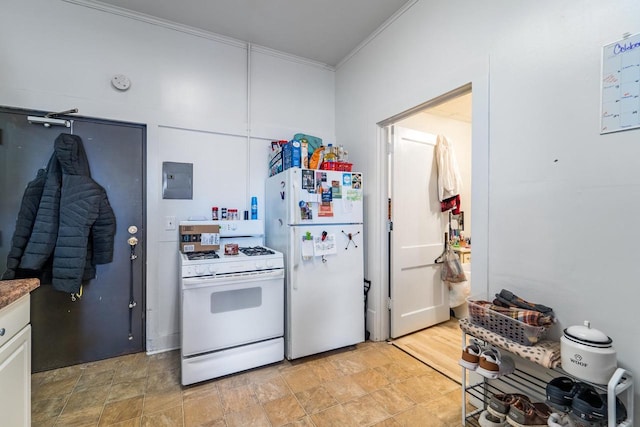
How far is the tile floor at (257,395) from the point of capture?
169 cm

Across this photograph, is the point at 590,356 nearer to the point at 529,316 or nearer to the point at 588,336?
the point at 588,336

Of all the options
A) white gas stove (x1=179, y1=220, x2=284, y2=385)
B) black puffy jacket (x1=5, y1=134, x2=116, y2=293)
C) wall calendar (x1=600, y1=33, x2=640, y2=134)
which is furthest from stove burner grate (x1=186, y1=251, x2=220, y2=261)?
wall calendar (x1=600, y1=33, x2=640, y2=134)

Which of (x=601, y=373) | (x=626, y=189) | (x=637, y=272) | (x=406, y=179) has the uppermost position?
(x=406, y=179)

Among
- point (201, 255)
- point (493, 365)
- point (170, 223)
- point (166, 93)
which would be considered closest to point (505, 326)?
point (493, 365)

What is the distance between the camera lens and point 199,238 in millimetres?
2461

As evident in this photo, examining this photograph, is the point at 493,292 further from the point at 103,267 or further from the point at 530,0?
the point at 103,267

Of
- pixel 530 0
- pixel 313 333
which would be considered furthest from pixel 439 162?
pixel 313 333

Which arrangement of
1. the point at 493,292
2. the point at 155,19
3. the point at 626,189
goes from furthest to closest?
the point at 155,19
the point at 493,292
the point at 626,189

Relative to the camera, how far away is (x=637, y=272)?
3.94ft

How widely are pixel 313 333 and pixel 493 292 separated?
4.66 ft

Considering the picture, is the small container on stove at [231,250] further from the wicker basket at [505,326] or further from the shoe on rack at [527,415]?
the shoe on rack at [527,415]

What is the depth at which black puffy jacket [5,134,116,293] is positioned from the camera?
2061mm

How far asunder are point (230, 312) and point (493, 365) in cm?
172

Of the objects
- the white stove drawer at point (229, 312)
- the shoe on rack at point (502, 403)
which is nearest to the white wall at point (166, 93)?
the white stove drawer at point (229, 312)
